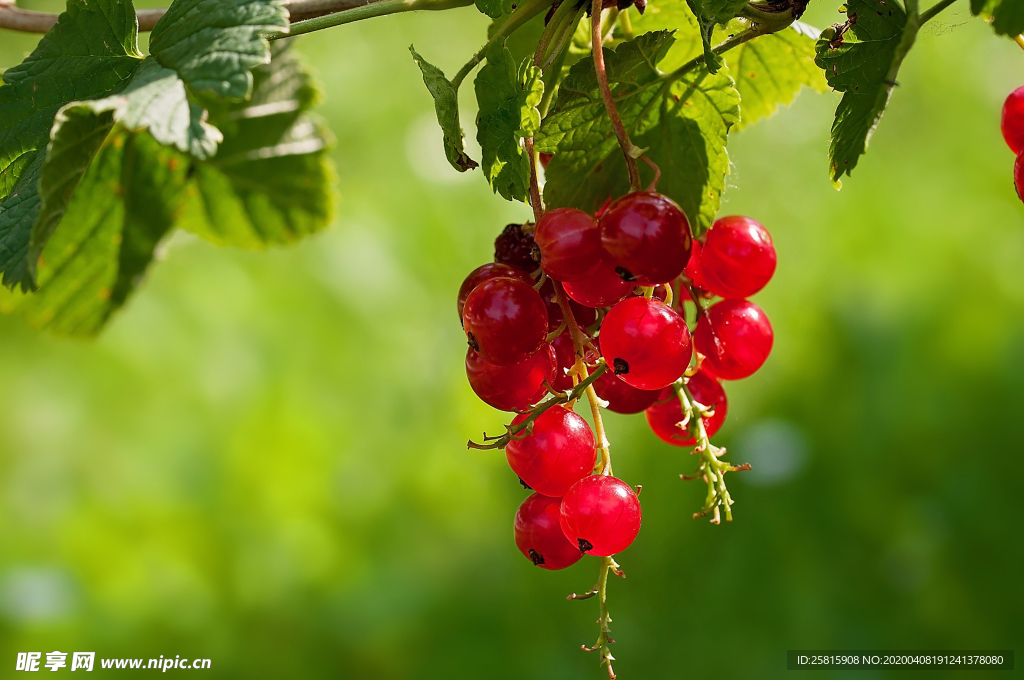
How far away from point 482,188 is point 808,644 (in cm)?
130

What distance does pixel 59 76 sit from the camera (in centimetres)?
62

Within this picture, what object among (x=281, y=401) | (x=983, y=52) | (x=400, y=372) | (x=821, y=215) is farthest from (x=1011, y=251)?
(x=281, y=401)

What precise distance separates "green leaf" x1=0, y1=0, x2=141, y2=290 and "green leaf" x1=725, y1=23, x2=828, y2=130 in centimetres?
49

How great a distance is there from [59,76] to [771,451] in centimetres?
158

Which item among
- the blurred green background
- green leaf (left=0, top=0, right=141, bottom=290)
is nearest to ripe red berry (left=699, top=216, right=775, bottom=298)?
green leaf (left=0, top=0, right=141, bottom=290)

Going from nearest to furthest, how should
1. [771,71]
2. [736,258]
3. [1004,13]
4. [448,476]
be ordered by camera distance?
[1004,13] < [736,258] < [771,71] < [448,476]

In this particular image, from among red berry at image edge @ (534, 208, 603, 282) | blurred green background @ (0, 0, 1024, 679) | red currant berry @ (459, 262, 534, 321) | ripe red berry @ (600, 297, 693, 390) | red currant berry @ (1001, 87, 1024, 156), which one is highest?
red currant berry @ (1001, 87, 1024, 156)

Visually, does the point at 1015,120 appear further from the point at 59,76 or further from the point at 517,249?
the point at 59,76

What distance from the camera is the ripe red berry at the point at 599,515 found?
0.53m

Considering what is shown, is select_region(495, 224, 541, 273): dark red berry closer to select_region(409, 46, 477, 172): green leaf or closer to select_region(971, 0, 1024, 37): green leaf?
select_region(409, 46, 477, 172): green leaf

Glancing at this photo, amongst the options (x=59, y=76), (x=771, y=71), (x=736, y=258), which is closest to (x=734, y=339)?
(x=736, y=258)

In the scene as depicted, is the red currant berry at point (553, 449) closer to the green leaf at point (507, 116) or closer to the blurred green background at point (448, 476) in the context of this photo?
A: the green leaf at point (507, 116)

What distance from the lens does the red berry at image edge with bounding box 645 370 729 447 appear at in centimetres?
63

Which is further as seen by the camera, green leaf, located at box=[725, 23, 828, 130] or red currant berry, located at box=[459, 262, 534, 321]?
green leaf, located at box=[725, 23, 828, 130]
